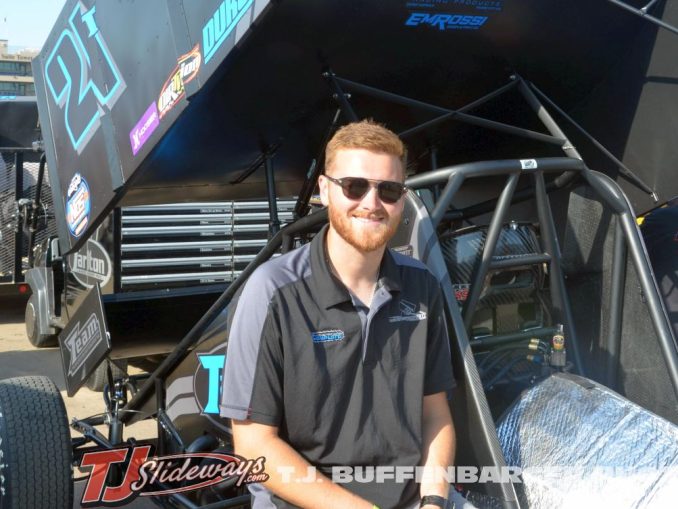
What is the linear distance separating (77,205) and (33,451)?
107 cm

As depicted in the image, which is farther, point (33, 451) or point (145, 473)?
point (145, 473)

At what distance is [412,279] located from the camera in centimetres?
205

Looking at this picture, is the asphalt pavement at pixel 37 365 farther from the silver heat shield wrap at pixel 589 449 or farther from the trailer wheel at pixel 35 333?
the silver heat shield wrap at pixel 589 449

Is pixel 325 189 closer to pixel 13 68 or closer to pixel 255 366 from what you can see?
pixel 255 366

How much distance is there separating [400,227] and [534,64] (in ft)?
3.47

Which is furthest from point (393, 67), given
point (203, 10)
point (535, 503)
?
point (535, 503)

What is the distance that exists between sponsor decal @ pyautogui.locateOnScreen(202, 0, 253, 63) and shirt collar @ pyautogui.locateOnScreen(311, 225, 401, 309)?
29.2 inches

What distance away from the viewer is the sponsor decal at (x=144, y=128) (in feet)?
8.77

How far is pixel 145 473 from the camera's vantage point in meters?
2.65

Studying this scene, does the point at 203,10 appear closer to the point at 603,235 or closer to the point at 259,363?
the point at 259,363

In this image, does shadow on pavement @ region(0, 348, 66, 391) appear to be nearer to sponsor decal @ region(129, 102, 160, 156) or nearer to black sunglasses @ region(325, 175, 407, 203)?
sponsor decal @ region(129, 102, 160, 156)

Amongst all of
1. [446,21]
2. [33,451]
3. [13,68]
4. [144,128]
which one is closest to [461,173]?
[446,21]

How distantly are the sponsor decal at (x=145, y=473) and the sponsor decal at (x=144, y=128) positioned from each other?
112cm

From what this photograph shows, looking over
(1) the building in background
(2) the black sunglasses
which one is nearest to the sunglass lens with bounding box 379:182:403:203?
(2) the black sunglasses
